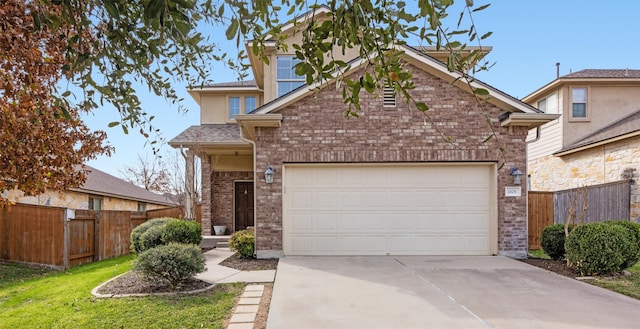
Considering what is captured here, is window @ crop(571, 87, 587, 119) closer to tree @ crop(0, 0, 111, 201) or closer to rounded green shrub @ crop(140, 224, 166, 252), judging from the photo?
rounded green shrub @ crop(140, 224, 166, 252)

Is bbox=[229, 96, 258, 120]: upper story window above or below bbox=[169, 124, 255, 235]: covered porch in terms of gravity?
above

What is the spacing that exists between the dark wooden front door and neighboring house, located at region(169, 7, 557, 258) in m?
5.58

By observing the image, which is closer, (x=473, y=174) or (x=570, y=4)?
(x=473, y=174)

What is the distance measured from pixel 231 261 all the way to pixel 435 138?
536cm

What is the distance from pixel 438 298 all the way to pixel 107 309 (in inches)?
175

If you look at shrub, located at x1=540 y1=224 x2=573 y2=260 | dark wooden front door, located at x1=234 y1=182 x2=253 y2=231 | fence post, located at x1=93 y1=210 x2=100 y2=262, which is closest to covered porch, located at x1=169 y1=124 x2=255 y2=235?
dark wooden front door, located at x1=234 y1=182 x2=253 y2=231

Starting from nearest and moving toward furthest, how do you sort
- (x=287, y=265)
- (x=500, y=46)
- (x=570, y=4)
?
(x=500, y=46)
(x=287, y=265)
(x=570, y=4)

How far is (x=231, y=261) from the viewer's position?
27.9ft

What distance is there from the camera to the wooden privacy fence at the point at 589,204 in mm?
10906

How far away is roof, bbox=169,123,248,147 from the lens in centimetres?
1248

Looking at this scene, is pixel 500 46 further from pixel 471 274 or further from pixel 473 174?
pixel 473 174

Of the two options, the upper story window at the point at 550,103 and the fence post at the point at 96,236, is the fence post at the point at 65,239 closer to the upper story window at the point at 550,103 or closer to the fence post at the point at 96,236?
the fence post at the point at 96,236

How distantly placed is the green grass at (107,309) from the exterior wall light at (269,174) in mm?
2911

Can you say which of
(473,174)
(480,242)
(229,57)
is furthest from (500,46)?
(480,242)
